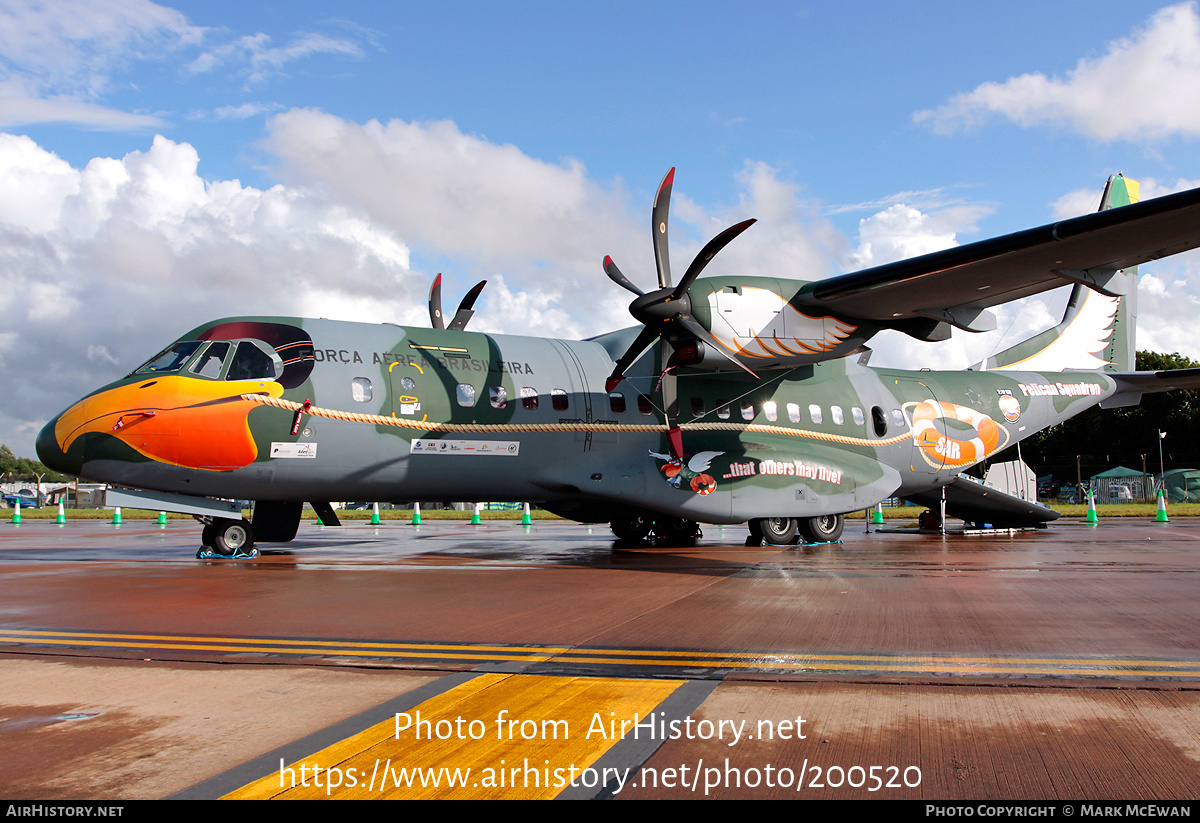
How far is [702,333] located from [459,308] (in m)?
5.61

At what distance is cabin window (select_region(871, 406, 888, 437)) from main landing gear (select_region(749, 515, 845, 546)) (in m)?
2.31

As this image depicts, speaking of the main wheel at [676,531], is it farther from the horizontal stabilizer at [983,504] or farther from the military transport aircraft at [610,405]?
the horizontal stabilizer at [983,504]

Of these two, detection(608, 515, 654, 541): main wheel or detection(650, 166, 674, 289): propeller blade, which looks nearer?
detection(650, 166, 674, 289): propeller blade

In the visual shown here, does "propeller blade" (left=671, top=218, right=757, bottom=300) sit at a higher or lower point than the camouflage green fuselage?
higher

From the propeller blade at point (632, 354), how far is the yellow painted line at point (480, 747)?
10158mm

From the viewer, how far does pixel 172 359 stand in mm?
12680

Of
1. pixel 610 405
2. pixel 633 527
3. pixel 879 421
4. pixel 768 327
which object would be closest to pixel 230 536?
pixel 610 405

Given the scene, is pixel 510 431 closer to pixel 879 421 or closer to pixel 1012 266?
pixel 1012 266

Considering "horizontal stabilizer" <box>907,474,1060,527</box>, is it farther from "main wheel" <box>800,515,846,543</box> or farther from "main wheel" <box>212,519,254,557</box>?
"main wheel" <box>212,519,254,557</box>

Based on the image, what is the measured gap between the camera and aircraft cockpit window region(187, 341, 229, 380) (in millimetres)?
12547

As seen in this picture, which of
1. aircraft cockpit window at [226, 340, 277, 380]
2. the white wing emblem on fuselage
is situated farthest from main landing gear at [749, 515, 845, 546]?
aircraft cockpit window at [226, 340, 277, 380]

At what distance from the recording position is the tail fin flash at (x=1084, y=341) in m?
21.8

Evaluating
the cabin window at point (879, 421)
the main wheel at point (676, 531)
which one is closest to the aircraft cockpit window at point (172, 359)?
A: the main wheel at point (676, 531)

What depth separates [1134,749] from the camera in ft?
11.7
